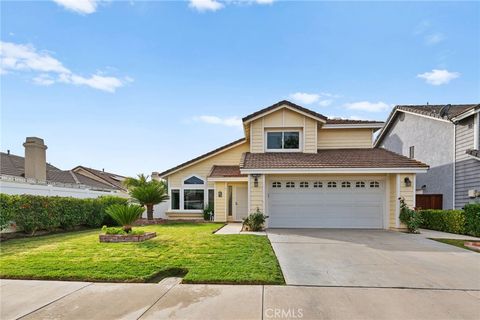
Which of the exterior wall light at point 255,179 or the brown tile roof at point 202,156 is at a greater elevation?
the brown tile roof at point 202,156

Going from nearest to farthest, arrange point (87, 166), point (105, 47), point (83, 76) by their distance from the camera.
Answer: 1. point (105, 47)
2. point (83, 76)
3. point (87, 166)

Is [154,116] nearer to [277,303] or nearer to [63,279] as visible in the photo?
[63,279]

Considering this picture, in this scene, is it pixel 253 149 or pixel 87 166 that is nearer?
pixel 253 149

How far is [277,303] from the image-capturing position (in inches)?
153

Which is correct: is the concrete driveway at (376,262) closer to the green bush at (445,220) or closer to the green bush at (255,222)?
the green bush at (255,222)

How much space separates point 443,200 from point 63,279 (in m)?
16.2

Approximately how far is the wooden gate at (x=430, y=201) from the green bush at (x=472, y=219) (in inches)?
134

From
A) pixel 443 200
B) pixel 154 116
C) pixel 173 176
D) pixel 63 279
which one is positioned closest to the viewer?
pixel 63 279

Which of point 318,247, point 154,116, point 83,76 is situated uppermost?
point 83,76

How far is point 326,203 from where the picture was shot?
12250mm

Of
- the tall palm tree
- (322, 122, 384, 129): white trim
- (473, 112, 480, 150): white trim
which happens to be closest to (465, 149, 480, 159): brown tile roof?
(473, 112, 480, 150): white trim

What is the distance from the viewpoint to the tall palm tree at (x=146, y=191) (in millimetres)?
14633

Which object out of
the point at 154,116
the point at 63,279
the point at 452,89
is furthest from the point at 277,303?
the point at 452,89
